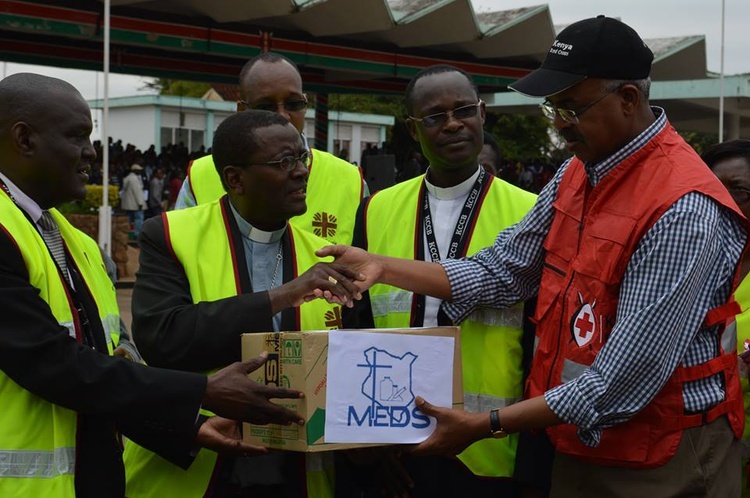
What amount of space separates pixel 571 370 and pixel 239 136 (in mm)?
1553

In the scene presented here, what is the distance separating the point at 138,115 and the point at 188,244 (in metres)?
43.1

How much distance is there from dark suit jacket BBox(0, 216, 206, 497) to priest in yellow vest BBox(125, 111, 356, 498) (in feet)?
0.96

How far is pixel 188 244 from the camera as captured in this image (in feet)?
11.8

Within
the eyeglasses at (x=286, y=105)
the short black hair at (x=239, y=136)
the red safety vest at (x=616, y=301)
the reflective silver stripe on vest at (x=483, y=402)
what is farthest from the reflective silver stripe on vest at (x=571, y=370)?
the eyeglasses at (x=286, y=105)

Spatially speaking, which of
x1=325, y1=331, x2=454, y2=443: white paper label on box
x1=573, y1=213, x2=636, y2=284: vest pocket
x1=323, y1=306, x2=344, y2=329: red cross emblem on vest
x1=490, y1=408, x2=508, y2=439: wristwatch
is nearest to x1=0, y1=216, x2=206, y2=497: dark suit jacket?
x1=325, y1=331, x2=454, y2=443: white paper label on box

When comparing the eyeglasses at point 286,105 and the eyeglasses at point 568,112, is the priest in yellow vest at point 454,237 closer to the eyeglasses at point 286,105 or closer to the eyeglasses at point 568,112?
the eyeglasses at point 568,112

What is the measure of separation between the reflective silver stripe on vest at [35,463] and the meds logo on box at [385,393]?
0.89 meters

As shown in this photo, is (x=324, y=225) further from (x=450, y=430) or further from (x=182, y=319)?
(x=450, y=430)

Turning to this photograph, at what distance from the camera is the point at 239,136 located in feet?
12.3

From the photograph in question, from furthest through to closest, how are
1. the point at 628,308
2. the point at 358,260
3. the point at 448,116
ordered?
the point at 448,116
the point at 358,260
the point at 628,308

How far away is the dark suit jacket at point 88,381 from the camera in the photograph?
2797mm

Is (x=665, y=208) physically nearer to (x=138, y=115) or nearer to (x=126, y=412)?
(x=126, y=412)

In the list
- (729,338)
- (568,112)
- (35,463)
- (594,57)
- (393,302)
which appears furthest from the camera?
(393,302)

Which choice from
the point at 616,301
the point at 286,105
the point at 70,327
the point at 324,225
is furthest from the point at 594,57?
the point at 286,105
